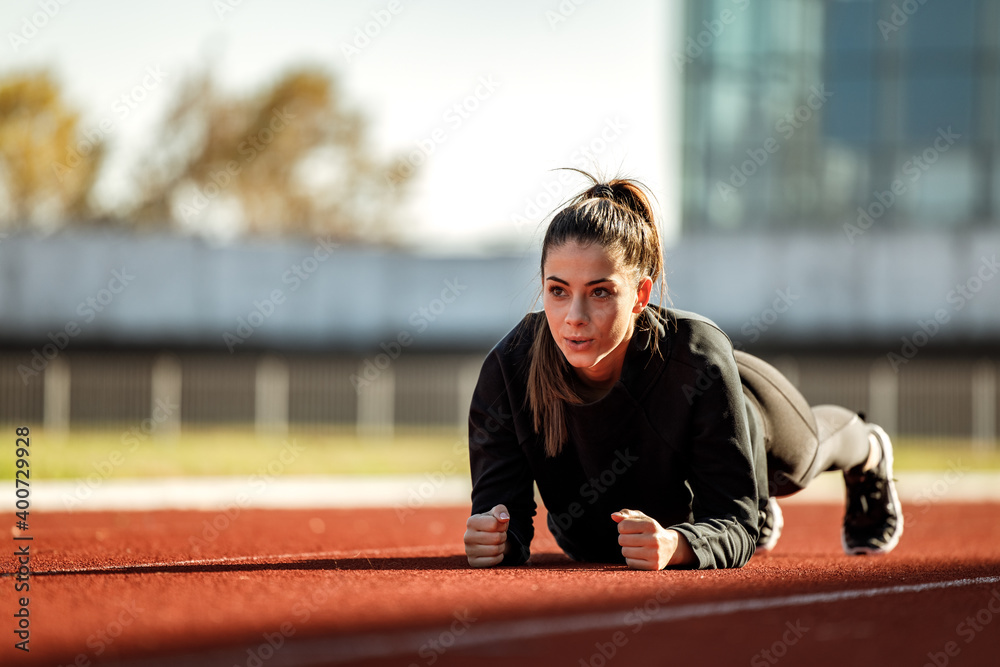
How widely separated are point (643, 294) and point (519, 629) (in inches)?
64.4

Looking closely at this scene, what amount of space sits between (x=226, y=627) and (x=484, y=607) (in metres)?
0.81

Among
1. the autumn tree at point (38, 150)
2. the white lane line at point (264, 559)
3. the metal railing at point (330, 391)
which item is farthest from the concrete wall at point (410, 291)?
the white lane line at point (264, 559)

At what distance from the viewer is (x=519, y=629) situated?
3.36m

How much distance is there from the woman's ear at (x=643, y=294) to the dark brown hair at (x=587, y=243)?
1.2 inches

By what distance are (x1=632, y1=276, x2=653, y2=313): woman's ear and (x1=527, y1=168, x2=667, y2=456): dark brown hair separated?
3 cm

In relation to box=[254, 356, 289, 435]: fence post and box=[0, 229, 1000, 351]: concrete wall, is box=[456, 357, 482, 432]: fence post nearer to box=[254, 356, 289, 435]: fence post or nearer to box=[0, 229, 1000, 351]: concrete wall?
box=[0, 229, 1000, 351]: concrete wall

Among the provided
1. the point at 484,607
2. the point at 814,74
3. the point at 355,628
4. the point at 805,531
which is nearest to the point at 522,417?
the point at 484,607

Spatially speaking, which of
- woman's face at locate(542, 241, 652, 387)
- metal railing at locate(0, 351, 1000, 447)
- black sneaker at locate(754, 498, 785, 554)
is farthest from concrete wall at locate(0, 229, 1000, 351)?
woman's face at locate(542, 241, 652, 387)

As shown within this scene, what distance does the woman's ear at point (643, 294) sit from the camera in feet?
14.8

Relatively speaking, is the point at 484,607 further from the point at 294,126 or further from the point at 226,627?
the point at 294,126

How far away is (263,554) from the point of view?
5.65 m

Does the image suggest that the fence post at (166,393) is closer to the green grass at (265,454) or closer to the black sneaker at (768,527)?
the green grass at (265,454)

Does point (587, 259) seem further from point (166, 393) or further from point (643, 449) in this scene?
point (166, 393)

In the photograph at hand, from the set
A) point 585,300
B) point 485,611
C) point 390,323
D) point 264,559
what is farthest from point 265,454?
point 485,611
